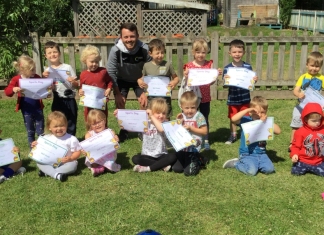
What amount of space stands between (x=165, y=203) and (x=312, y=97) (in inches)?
99.9

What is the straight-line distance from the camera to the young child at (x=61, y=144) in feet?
15.3

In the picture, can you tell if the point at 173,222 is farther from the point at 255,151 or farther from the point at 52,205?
the point at 255,151

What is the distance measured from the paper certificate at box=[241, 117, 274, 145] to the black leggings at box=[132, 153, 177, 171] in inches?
38.5

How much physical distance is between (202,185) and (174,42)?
15.1 ft

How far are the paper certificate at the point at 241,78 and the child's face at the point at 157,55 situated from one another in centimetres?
102

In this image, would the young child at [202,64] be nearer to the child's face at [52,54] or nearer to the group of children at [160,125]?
the group of children at [160,125]

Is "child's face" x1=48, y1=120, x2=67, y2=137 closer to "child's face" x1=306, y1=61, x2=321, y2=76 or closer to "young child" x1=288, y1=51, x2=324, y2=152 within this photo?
"young child" x1=288, y1=51, x2=324, y2=152

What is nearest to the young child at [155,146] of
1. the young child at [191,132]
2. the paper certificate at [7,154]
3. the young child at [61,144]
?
the young child at [191,132]

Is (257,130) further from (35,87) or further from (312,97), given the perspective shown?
(35,87)

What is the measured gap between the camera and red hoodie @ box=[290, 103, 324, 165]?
4.57 metres

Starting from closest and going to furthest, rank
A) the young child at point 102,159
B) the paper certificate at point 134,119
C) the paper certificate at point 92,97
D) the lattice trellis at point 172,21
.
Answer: the young child at point 102,159, the paper certificate at point 134,119, the paper certificate at point 92,97, the lattice trellis at point 172,21

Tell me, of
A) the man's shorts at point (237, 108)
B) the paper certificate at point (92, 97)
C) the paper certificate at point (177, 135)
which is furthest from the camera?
the man's shorts at point (237, 108)

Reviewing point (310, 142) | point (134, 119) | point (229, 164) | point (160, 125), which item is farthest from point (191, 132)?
point (310, 142)

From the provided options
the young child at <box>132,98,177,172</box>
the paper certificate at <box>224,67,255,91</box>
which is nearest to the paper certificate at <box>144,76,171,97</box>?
the young child at <box>132,98,177,172</box>
